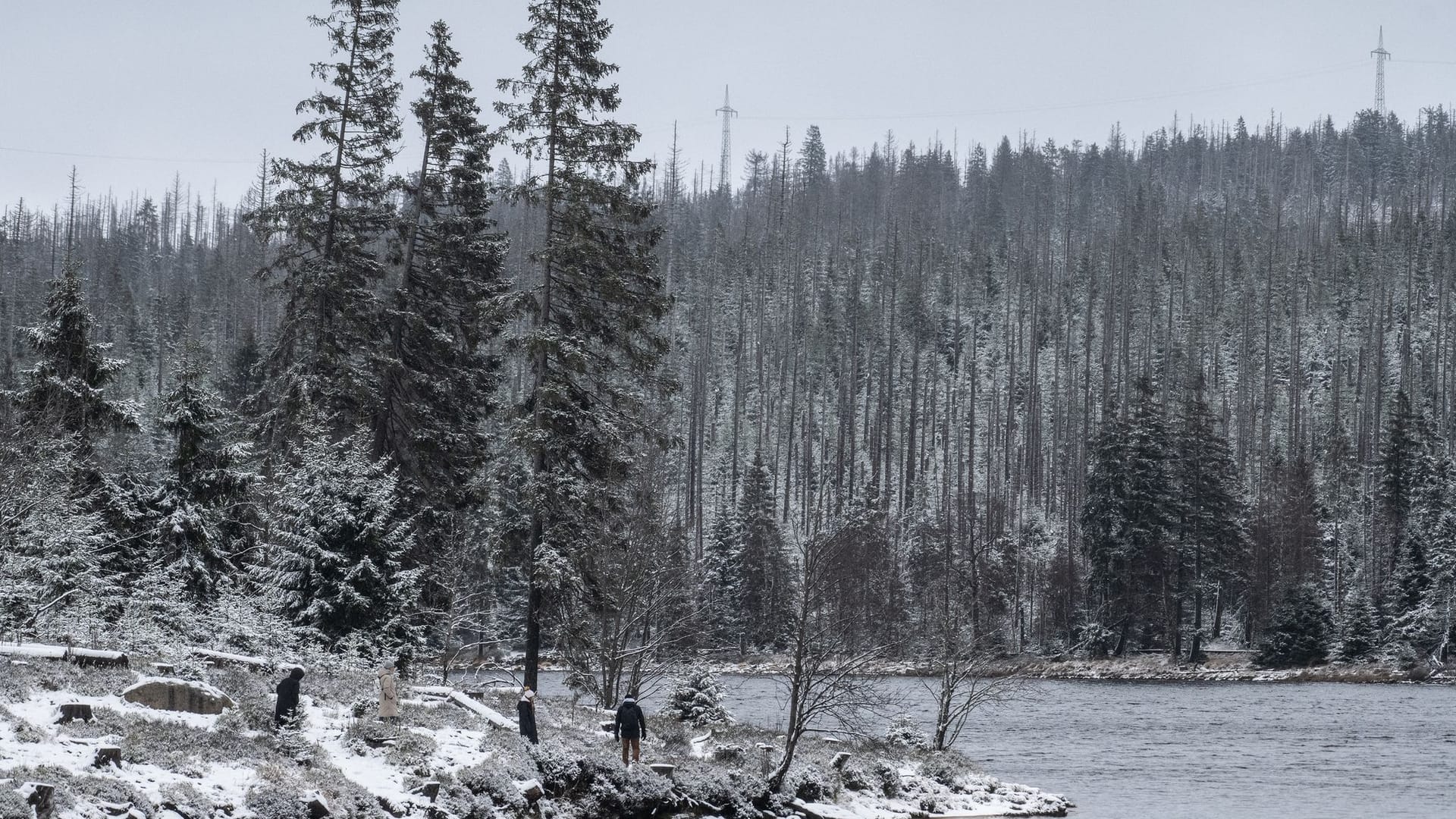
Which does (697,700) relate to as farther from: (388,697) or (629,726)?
(388,697)

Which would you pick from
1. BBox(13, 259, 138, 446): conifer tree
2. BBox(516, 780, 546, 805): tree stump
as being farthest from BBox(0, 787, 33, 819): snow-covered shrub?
BBox(13, 259, 138, 446): conifer tree

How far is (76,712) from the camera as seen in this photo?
50.2ft

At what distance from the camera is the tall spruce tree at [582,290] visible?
26344 mm

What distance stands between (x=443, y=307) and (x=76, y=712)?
17145mm

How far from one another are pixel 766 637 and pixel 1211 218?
101m

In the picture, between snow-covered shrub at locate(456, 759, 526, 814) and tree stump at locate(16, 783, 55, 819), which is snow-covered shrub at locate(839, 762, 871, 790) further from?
tree stump at locate(16, 783, 55, 819)

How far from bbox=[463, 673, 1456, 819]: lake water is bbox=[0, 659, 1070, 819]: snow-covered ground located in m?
4.31

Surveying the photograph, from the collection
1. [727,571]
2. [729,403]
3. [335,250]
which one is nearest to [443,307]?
[335,250]

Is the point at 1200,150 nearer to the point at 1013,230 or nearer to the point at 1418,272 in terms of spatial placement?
the point at 1013,230

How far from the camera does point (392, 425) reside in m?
30.5

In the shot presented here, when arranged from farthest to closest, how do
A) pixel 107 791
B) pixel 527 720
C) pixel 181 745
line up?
1. pixel 527 720
2. pixel 181 745
3. pixel 107 791

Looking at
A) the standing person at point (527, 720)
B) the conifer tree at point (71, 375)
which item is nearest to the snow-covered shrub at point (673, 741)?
the standing person at point (527, 720)

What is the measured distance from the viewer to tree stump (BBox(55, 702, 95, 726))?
15.2 metres

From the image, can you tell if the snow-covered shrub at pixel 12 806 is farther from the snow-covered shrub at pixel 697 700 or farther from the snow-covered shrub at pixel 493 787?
the snow-covered shrub at pixel 697 700
